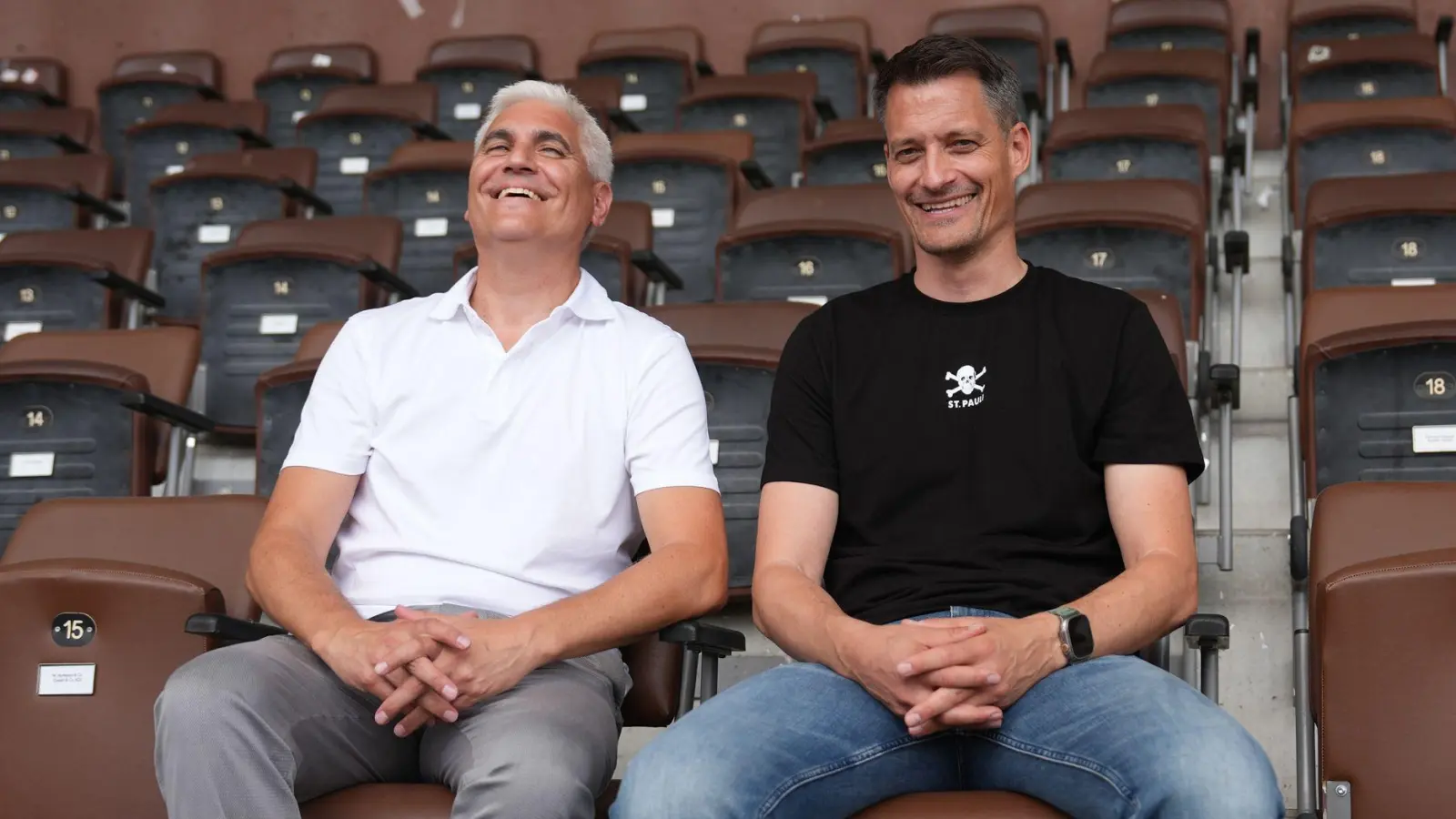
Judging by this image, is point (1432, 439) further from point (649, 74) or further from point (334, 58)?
point (334, 58)

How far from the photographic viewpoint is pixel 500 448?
6.02 feet

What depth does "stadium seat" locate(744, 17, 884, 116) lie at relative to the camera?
5723mm

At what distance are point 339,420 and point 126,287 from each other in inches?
78.5

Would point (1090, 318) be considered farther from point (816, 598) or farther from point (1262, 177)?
point (1262, 177)

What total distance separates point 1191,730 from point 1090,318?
0.53 m

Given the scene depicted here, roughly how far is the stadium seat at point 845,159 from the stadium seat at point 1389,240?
4.59ft

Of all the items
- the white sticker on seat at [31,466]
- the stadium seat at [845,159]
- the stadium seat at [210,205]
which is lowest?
the white sticker on seat at [31,466]

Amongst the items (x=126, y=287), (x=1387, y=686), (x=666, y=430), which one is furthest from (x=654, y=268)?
(x=1387, y=686)

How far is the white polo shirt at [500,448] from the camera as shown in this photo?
1.79m

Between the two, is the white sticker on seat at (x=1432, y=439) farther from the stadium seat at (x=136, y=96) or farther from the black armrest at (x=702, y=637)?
the stadium seat at (x=136, y=96)

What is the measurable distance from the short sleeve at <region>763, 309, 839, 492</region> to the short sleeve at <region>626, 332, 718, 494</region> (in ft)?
0.33

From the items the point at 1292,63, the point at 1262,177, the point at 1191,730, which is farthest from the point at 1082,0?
the point at 1191,730

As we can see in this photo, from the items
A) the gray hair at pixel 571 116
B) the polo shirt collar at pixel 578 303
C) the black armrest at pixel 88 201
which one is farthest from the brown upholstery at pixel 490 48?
the polo shirt collar at pixel 578 303

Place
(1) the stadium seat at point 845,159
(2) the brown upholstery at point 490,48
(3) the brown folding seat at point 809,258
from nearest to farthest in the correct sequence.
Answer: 1. (3) the brown folding seat at point 809,258
2. (1) the stadium seat at point 845,159
3. (2) the brown upholstery at point 490,48
